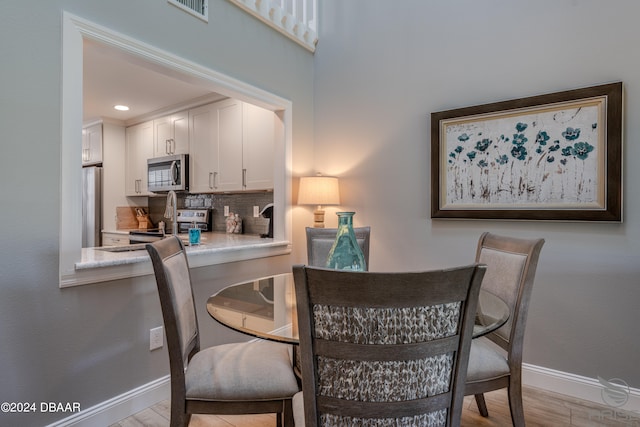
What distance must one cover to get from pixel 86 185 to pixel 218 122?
2.30 metres

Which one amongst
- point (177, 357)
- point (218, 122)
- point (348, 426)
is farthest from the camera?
point (218, 122)

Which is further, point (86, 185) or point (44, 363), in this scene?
point (86, 185)

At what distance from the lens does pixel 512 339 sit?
1.48 metres

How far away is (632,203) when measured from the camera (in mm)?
1870

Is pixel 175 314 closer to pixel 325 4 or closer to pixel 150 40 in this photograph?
pixel 150 40

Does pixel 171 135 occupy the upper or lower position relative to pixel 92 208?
upper

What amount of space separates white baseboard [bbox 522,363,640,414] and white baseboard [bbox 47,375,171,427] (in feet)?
7.49

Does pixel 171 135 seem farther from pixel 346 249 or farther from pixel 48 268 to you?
pixel 346 249

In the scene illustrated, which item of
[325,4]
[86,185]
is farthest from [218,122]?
[86,185]

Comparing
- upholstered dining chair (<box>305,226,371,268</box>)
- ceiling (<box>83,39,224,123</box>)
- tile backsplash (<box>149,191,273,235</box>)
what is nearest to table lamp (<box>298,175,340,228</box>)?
upholstered dining chair (<box>305,226,371,268</box>)

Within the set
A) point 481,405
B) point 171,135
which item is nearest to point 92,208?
point 171,135

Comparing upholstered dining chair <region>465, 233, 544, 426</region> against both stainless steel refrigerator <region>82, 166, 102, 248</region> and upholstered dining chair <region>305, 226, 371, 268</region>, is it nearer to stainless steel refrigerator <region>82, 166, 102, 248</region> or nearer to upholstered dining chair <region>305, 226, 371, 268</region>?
upholstered dining chair <region>305, 226, 371, 268</region>

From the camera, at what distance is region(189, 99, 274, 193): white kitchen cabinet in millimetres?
3305

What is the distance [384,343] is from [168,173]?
3.88m
